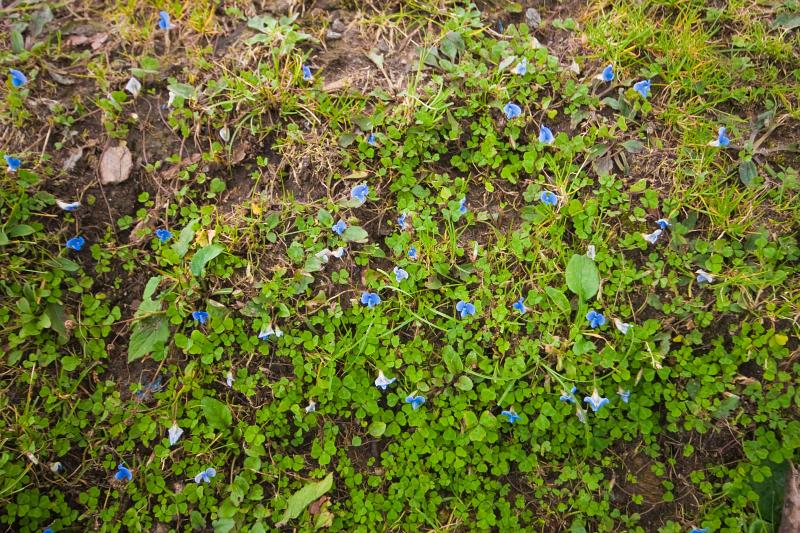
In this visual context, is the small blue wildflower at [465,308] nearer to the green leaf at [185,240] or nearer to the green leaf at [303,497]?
the green leaf at [303,497]

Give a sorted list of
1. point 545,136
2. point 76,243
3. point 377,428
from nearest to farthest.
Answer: point 377,428 → point 76,243 → point 545,136

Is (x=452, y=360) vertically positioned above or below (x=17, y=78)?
below

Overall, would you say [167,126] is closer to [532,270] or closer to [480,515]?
[532,270]

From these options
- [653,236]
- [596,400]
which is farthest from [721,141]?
[596,400]

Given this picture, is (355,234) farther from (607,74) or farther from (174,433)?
(607,74)

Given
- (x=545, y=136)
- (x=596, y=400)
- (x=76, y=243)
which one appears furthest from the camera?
(x=545, y=136)

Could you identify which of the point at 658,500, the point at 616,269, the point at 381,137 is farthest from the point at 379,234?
the point at 658,500

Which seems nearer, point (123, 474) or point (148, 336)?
point (123, 474)

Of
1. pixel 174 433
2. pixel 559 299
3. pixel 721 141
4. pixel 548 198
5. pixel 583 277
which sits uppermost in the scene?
pixel 721 141
